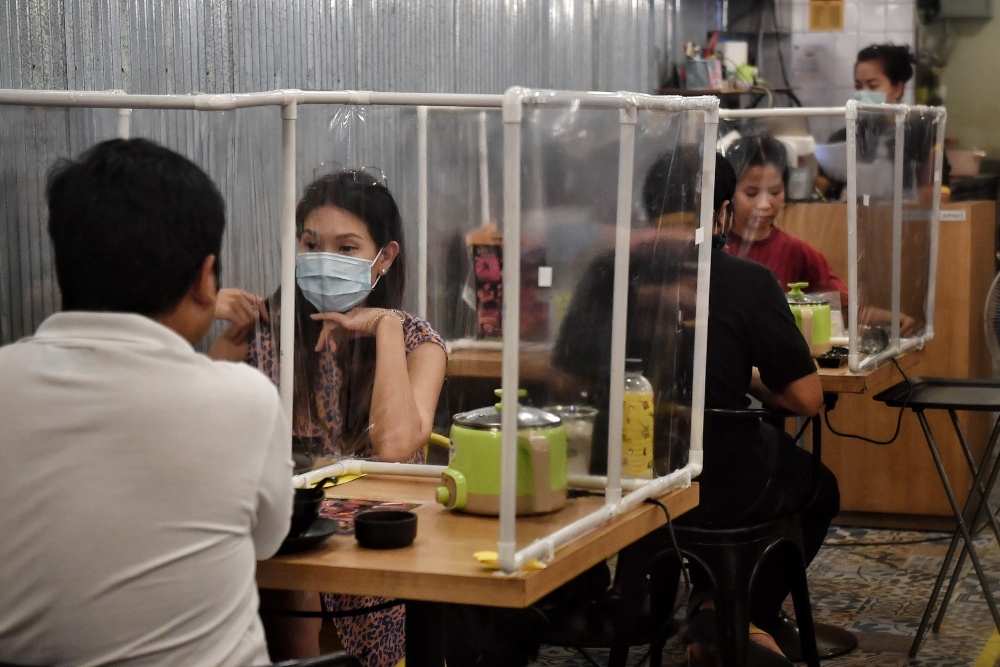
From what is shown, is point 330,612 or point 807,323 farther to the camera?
point 807,323

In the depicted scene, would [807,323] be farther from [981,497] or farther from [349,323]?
[349,323]

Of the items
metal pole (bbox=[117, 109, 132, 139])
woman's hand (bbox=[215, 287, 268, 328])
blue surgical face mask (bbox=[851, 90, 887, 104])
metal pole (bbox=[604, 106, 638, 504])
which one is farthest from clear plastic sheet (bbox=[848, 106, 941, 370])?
metal pole (bbox=[117, 109, 132, 139])

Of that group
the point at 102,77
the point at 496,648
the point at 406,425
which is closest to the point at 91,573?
the point at 406,425

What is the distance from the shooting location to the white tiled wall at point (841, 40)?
230 inches

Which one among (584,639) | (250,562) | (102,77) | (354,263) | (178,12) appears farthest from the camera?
(584,639)

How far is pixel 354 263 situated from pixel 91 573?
1004 millimetres

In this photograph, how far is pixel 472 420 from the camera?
1.91 m

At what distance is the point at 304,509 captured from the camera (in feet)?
5.65

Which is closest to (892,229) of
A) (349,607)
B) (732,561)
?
(732,561)

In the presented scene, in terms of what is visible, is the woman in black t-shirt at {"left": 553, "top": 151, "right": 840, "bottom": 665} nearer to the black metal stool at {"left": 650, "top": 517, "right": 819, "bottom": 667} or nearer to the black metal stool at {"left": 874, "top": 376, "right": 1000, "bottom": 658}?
the black metal stool at {"left": 650, "top": 517, "right": 819, "bottom": 667}

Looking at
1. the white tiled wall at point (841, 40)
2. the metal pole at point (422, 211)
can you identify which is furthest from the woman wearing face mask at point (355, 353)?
the white tiled wall at point (841, 40)

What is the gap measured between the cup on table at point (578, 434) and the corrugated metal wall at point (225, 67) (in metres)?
0.60

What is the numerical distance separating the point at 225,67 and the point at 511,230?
4.85 ft

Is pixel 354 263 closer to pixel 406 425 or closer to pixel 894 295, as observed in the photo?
pixel 406 425
